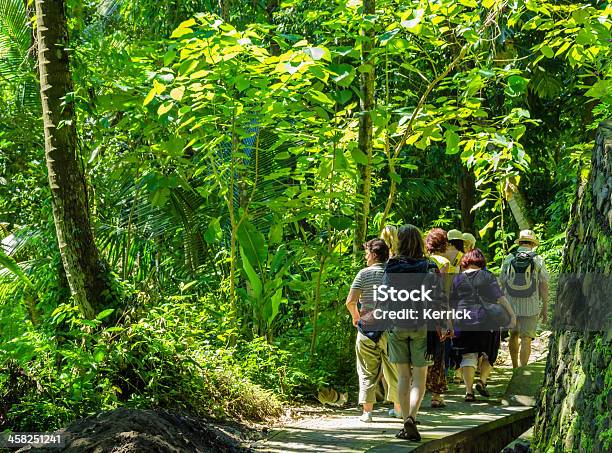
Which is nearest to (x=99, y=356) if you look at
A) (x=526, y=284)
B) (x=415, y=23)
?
(x=415, y=23)

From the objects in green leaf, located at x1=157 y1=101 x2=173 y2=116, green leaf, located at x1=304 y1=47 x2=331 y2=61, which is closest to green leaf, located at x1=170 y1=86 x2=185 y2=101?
green leaf, located at x1=157 y1=101 x2=173 y2=116

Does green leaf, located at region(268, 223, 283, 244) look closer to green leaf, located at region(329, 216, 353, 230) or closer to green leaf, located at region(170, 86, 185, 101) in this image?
green leaf, located at region(329, 216, 353, 230)

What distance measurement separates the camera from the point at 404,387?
281 inches

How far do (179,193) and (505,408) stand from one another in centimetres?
469

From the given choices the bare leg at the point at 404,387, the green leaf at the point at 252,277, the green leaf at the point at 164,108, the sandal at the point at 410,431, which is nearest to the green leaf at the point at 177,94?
the green leaf at the point at 164,108

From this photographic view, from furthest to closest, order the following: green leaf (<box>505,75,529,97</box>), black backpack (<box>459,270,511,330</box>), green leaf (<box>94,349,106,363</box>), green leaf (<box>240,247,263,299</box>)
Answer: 1. green leaf (<box>240,247,263,299</box>)
2. black backpack (<box>459,270,511,330</box>)
3. green leaf (<box>505,75,529,97</box>)
4. green leaf (<box>94,349,106,363</box>)

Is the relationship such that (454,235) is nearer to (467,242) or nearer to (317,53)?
(467,242)

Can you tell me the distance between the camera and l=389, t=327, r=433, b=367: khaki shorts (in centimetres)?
713

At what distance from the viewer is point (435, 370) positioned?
872 centimetres

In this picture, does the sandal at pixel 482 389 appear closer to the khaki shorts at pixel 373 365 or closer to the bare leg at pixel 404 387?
the khaki shorts at pixel 373 365

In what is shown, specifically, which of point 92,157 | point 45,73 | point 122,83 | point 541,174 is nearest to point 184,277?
point 92,157

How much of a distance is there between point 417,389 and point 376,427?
0.68 meters

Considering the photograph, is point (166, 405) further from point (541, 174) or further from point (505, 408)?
point (541, 174)

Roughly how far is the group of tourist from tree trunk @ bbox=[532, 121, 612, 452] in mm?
2276
